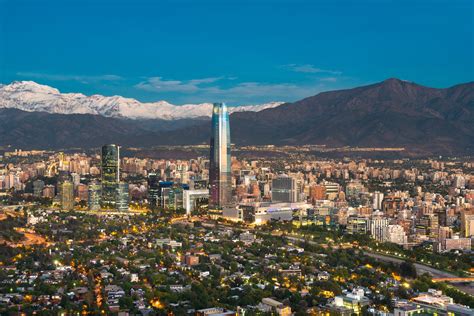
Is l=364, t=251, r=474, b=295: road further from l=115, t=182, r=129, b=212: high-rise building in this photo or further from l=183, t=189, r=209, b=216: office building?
l=115, t=182, r=129, b=212: high-rise building

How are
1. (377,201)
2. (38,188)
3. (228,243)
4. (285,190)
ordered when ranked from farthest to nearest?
(38,188) < (285,190) < (377,201) < (228,243)

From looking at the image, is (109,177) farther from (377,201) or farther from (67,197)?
(377,201)

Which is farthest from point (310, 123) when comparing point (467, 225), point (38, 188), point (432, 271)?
point (432, 271)

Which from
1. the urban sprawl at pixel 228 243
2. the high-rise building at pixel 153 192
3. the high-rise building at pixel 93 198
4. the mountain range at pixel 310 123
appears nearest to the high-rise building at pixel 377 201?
the urban sprawl at pixel 228 243

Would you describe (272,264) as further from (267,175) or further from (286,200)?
(267,175)

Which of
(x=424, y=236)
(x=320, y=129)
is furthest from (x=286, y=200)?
(x=320, y=129)

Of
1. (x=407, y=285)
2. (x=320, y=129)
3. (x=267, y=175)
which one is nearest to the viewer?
(x=407, y=285)

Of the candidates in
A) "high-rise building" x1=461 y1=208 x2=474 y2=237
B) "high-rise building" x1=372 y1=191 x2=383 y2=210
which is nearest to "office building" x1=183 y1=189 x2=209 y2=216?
"high-rise building" x1=372 y1=191 x2=383 y2=210

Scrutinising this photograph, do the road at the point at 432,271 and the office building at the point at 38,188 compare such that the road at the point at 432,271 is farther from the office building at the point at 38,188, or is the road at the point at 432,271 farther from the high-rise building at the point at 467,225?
the office building at the point at 38,188
